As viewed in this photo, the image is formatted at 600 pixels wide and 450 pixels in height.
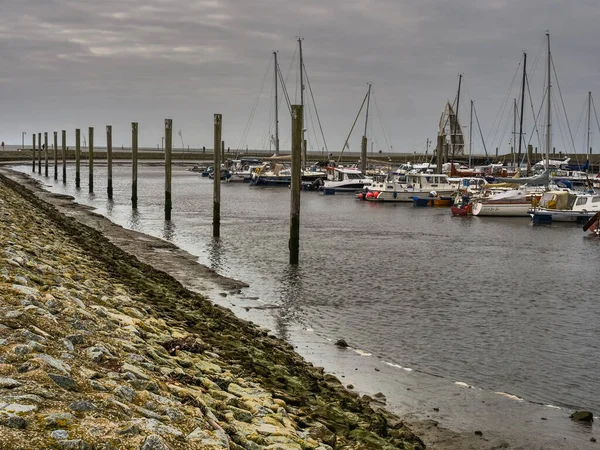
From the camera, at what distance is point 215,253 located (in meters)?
28.8

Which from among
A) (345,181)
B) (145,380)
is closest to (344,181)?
(345,181)

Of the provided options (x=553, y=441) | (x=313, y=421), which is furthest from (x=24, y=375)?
(x=553, y=441)

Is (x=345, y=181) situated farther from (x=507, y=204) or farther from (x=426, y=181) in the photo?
(x=507, y=204)

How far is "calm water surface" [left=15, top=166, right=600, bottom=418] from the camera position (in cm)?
1443

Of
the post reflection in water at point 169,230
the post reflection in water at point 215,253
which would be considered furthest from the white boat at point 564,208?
the post reflection in water at point 215,253

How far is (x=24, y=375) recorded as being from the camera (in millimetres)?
6773

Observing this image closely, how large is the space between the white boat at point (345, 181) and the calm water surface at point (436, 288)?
24.5 metres

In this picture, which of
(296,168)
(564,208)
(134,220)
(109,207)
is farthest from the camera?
(109,207)

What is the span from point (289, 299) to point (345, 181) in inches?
2083

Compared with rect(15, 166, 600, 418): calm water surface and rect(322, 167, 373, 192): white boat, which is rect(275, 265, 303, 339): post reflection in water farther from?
rect(322, 167, 373, 192): white boat

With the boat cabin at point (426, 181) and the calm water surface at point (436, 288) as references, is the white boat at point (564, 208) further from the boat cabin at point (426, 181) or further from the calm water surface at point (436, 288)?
the boat cabin at point (426, 181)

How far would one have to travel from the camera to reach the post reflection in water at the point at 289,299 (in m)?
16.9

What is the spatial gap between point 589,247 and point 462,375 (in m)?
25.1

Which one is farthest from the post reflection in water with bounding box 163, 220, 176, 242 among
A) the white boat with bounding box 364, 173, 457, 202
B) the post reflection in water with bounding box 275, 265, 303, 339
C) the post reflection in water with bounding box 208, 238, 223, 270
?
the white boat with bounding box 364, 173, 457, 202
